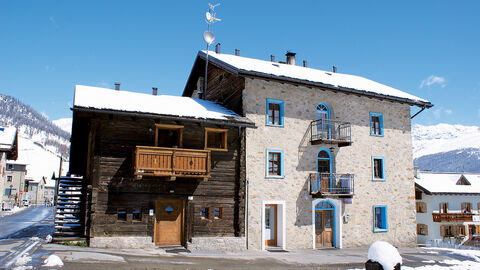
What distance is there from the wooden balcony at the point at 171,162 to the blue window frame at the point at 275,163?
3.86 metres

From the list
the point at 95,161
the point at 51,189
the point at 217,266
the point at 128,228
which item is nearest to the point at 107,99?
the point at 95,161

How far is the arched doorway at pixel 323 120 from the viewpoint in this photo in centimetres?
2193

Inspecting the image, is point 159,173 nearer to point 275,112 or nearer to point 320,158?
point 275,112

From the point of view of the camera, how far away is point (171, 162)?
17.5 meters

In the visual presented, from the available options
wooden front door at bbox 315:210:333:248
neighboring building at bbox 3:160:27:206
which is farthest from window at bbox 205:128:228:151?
neighboring building at bbox 3:160:27:206

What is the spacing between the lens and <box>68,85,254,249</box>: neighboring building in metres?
17.2

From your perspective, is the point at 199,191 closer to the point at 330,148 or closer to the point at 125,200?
the point at 125,200

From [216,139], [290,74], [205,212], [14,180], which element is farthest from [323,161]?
[14,180]

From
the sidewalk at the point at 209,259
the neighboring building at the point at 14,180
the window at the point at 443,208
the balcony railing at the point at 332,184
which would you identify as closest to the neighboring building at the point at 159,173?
the sidewalk at the point at 209,259

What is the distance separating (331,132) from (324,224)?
17.0ft

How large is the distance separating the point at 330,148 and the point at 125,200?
11587 mm

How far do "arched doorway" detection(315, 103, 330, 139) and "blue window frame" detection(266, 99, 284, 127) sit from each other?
2.18 metres

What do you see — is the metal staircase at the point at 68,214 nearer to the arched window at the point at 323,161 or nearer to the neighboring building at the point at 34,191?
the arched window at the point at 323,161

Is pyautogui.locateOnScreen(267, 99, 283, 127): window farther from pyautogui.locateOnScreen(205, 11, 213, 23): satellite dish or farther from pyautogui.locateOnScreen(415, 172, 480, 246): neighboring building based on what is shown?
pyautogui.locateOnScreen(415, 172, 480, 246): neighboring building
